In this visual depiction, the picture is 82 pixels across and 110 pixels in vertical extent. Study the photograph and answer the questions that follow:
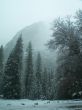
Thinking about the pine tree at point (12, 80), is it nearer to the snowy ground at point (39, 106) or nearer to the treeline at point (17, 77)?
the treeline at point (17, 77)

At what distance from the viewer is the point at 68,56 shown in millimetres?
18781

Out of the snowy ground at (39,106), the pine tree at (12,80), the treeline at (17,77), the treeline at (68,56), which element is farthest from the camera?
the treeline at (17,77)

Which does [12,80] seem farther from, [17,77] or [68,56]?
[68,56]

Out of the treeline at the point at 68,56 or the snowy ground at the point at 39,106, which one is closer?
the snowy ground at the point at 39,106

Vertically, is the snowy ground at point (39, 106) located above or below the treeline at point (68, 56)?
below

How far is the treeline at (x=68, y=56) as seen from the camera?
1800 centimetres

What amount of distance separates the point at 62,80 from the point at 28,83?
148 ft

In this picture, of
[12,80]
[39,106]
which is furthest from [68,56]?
[12,80]

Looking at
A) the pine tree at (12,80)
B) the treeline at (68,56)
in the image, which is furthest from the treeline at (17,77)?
the treeline at (68,56)

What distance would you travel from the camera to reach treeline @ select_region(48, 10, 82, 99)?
18000 millimetres

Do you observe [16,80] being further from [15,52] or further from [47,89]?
[47,89]

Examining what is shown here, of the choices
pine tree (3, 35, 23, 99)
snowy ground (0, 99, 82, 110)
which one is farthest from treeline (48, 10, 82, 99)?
pine tree (3, 35, 23, 99)

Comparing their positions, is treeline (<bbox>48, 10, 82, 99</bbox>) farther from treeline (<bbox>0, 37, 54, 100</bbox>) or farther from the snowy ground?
treeline (<bbox>0, 37, 54, 100</bbox>)

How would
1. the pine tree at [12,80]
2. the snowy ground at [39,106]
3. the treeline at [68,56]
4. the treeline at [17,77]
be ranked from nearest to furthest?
the snowy ground at [39,106], the treeline at [68,56], the pine tree at [12,80], the treeline at [17,77]
